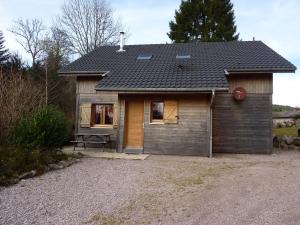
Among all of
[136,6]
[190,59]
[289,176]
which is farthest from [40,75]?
[289,176]

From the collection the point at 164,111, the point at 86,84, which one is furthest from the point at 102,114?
the point at 164,111

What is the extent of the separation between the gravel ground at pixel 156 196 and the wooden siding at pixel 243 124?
3444 mm

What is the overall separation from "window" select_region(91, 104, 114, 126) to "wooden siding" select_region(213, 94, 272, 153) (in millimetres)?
4651

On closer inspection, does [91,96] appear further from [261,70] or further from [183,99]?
[261,70]

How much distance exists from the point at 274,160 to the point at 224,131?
2.67m

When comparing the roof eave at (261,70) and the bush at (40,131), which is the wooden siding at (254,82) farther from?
the bush at (40,131)

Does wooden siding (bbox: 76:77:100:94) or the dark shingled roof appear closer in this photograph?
the dark shingled roof

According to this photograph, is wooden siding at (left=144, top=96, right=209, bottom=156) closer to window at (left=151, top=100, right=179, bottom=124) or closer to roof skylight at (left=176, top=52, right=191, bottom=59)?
window at (left=151, top=100, right=179, bottom=124)

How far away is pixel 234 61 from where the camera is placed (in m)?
13.6

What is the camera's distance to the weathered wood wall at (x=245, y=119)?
13.1 m

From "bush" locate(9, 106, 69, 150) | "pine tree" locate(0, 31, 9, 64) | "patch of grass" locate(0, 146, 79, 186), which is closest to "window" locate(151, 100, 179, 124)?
"bush" locate(9, 106, 69, 150)

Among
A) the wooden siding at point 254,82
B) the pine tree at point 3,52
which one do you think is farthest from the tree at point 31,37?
the wooden siding at point 254,82

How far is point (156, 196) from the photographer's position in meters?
6.21

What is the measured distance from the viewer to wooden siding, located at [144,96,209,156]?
11.8 m
